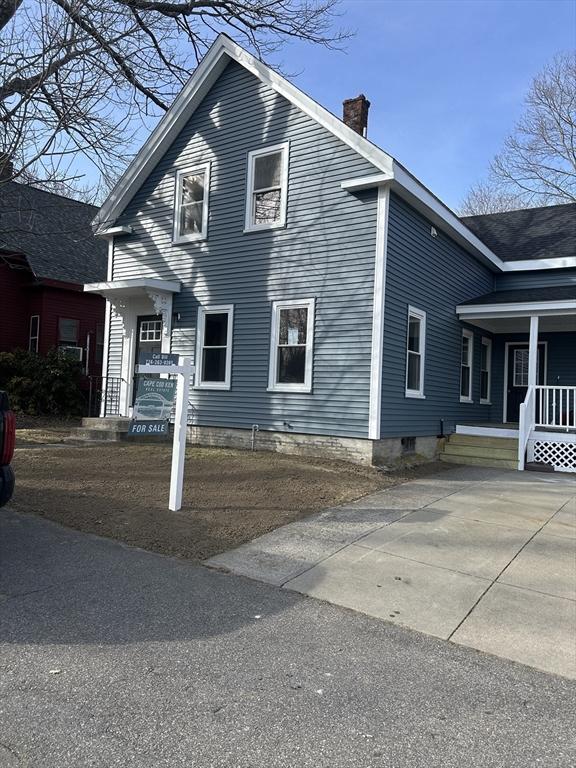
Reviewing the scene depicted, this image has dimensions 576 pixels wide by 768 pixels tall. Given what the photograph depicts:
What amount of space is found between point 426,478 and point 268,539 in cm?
485

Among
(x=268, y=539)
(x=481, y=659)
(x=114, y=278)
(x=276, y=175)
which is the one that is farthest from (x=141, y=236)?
(x=481, y=659)

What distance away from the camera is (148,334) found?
1404 centimetres

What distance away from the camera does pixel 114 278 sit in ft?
47.5

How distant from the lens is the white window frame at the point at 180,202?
12.7 m

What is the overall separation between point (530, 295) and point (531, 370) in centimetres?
232

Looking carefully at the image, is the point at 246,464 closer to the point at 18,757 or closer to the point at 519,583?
the point at 519,583

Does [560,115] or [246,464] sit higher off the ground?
[560,115]

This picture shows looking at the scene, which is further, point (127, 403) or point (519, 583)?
point (127, 403)

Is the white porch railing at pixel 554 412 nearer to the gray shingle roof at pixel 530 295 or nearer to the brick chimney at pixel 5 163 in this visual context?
the gray shingle roof at pixel 530 295

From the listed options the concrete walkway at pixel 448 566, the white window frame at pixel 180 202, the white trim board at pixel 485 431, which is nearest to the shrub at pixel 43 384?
the white window frame at pixel 180 202

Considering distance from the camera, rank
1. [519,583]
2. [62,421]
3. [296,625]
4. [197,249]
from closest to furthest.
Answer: [296,625] → [519,583] → [197,249] → [62,421]

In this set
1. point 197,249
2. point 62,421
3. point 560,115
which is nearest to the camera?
point 197,249

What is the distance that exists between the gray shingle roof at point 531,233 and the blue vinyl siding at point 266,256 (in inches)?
278

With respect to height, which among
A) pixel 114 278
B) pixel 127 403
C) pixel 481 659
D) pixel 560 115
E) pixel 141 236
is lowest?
pixel 481 659
